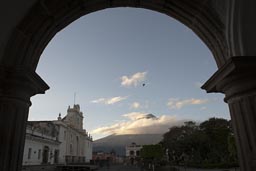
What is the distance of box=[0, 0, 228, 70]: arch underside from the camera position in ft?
11.3

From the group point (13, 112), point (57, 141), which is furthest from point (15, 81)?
point (57, 141)

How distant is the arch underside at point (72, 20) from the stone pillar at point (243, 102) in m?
0.72

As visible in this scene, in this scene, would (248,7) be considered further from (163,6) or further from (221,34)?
(163,6)

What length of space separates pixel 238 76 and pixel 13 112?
293 cm

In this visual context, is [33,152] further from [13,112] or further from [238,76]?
[238,76]

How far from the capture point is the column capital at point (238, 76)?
285 centimetres

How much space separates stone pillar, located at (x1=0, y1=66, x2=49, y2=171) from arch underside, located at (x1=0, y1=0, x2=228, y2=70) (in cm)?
28

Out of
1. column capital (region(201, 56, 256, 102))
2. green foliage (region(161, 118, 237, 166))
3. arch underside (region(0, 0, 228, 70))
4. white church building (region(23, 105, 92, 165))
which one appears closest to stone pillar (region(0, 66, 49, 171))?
arch underside (region(0, 0, 228, 70))

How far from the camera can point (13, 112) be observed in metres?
3.09

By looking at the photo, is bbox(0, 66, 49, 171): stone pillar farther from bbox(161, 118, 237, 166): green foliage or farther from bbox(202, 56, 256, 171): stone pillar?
bbox(161, 118, 237, 166): green foliage

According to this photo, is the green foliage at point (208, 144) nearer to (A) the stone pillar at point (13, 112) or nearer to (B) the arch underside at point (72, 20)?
(B) the arch underside at point (72, 20)

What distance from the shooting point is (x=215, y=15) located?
A: 12.1ft

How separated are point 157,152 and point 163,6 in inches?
1210

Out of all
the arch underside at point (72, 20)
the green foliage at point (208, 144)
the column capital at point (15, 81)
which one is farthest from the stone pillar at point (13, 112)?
the green foliage at point (208, 144)
